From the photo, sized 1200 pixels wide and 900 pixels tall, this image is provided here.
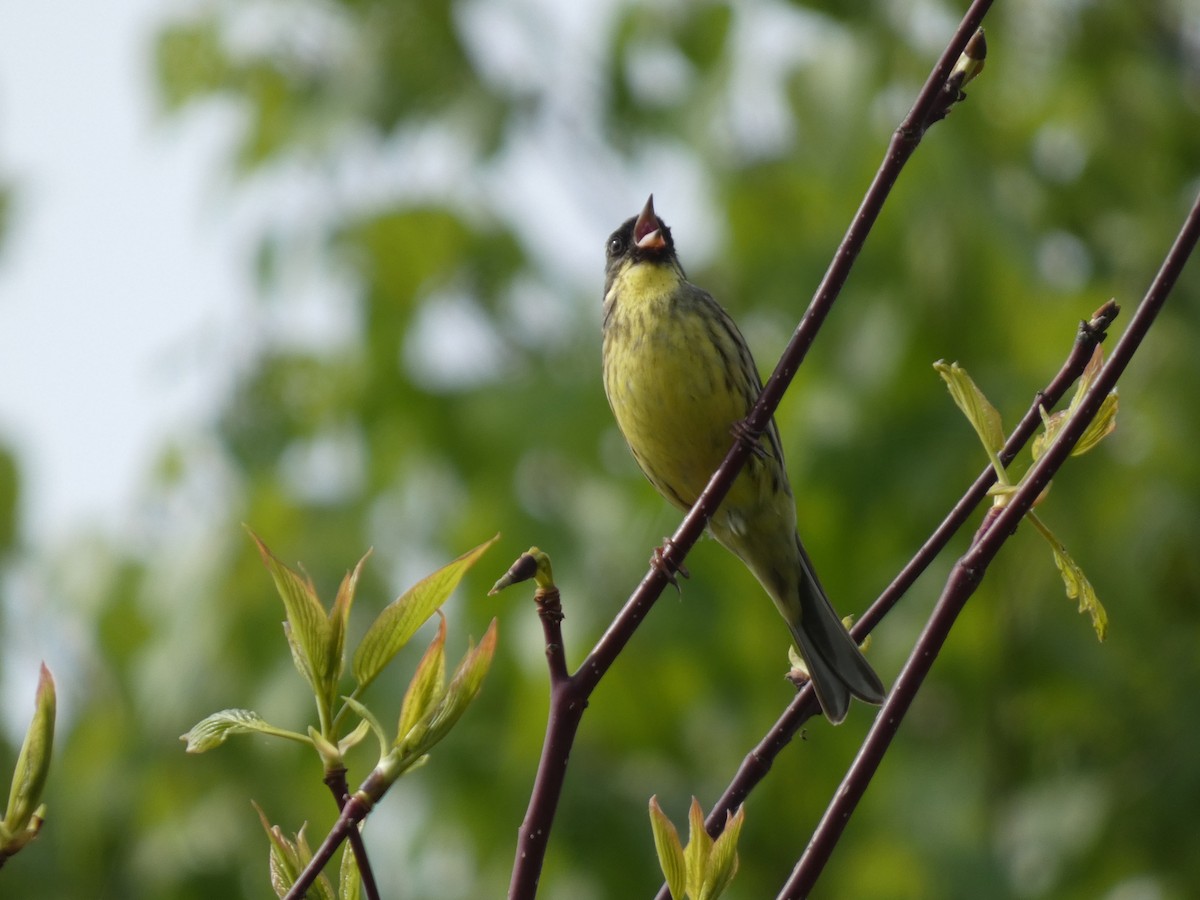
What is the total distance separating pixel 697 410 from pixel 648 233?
646 millimetres

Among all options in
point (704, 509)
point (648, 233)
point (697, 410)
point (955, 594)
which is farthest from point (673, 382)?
point (955, 594)

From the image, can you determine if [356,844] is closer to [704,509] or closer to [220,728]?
[220,728]

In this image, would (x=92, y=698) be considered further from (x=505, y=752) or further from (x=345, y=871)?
(x=345, y=871)

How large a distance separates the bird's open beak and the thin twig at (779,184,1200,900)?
2.62 metres

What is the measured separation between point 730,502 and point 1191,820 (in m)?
2.64

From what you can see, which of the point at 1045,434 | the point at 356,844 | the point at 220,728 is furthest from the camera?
the point at 1045,434

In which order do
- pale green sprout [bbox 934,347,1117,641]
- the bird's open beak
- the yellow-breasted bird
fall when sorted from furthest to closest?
the bird's open beak, the yellow-breasted bird, pale green sprout [bbox 934,347,1117,641]

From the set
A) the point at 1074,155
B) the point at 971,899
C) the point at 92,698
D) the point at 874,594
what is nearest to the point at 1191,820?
the point at 971,899

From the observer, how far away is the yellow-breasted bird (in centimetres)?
380

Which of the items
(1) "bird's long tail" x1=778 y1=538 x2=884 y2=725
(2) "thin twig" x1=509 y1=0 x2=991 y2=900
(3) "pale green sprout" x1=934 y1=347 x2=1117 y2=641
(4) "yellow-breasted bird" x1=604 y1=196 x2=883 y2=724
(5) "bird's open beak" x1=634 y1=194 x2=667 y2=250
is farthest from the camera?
(5) "bird's open beak" x1=634 y1=194 x2=667 y2=250

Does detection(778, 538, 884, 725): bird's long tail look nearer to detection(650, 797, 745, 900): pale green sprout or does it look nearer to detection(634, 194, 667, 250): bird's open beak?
detection(634, 194, 667, 250): bird's open beak

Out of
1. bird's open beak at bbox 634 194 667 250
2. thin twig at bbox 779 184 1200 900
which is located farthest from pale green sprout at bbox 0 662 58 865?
bird's open beak at bbox 634 194 667 250

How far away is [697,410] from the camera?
3.78 metres

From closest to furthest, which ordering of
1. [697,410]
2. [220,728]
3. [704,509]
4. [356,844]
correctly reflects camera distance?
[356,844] < [220,728] < [704,509] < [697,410]
